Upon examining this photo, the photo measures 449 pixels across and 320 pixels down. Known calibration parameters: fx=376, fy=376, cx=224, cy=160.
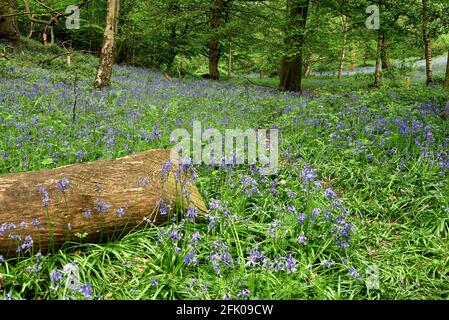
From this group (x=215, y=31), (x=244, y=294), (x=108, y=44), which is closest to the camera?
(x=244, y=294)

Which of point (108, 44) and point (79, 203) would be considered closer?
point (79, 203)

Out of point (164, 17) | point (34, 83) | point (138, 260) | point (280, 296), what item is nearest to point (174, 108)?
point (34, 83)

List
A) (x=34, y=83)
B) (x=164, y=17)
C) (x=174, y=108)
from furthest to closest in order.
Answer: (x=164, y=17) < (x=34, y=83) < (x=174, y=108)

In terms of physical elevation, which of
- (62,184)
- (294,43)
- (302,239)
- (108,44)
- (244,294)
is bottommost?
(244,294)

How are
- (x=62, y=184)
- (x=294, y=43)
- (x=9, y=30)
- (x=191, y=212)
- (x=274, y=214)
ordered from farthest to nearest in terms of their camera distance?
(x=9, y=30)
(x=294, y=43)
(x=274, y=214)
(x=191, y=212)
(x=62, y=184)

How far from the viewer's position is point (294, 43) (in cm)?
1277

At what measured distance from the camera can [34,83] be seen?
9945mm

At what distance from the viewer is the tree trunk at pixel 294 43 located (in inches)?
507

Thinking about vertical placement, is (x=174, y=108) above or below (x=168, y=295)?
above

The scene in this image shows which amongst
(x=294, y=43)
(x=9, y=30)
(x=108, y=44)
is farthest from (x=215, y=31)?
(x=9, y=30)

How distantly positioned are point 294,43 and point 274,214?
9.82m

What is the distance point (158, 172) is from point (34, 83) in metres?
7.49

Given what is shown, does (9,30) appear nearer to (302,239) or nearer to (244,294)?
(302,239)
